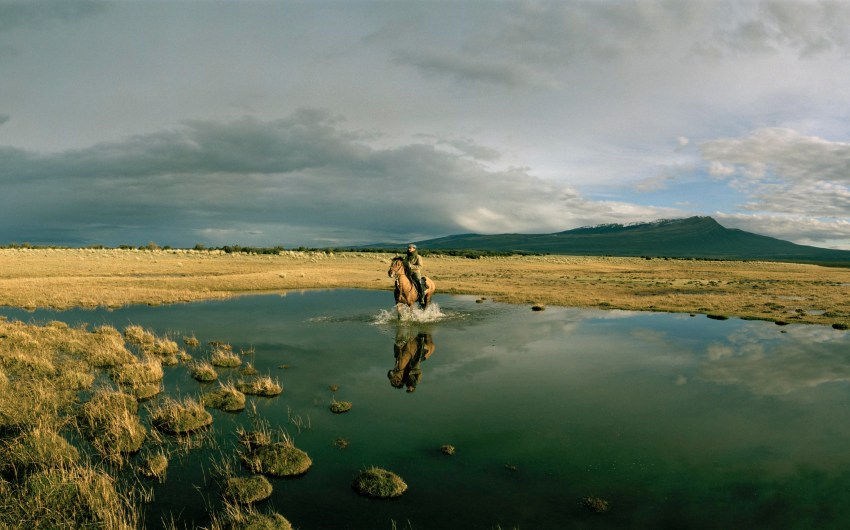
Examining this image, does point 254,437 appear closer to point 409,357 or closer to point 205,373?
point 205,373

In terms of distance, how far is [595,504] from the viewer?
883cm

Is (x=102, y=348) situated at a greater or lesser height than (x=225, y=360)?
greater

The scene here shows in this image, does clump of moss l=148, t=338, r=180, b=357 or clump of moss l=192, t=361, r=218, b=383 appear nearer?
clump of moss l=192, t=361, r=218, b=383

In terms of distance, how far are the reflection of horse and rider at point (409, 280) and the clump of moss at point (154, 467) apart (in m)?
18.6

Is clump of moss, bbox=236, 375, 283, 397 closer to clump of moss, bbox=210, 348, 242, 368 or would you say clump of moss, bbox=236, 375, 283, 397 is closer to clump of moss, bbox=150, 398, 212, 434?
clump of moss, bbox=150, 398, 212, 434

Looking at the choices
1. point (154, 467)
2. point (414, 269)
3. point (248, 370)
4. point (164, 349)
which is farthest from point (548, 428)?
point (414, 269)

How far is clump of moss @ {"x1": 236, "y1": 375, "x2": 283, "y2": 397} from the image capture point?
14828 millimetres

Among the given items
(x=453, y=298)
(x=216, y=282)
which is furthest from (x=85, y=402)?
(x=216, y=282)

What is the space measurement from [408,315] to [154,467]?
67.5ft

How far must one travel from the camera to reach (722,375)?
17.6m

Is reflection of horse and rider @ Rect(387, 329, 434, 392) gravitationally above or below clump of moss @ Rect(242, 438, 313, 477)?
above

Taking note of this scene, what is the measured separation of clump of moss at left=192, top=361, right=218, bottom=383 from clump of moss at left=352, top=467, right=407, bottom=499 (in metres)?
8.80

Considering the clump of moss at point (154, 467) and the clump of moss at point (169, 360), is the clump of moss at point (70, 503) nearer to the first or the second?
Answer: the clump of moss at point (154, 467)

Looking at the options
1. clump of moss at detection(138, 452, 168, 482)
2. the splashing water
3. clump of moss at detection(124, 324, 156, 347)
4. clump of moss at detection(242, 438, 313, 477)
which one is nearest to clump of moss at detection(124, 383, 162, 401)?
clump of moss at detection(138, 452, 168, 482)
